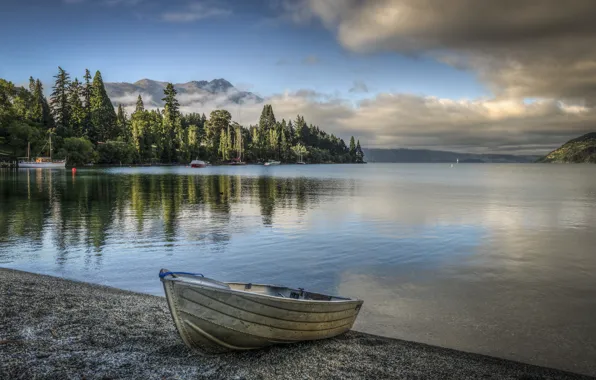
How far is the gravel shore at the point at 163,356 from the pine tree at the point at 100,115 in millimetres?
172511

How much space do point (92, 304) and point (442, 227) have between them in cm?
2673

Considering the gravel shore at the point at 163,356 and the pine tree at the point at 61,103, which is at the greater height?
the pine tree at the point at 61,103

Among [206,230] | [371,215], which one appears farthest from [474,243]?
[206,230]

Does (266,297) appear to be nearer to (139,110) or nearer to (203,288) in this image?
(203,288)

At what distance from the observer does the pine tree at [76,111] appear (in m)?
161

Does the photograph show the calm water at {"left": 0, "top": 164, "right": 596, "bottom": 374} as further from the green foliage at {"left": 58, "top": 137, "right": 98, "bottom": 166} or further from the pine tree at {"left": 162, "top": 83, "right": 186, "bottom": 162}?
the pine tree at {"left": 162, "top": 83, "right": 186, "bottom": 162}

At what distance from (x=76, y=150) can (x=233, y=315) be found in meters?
158

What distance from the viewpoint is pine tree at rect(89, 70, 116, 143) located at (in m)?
165

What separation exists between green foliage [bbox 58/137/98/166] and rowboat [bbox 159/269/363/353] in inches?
6094

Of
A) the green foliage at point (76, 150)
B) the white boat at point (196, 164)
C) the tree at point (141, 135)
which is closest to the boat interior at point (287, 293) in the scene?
the green foliage at point (76, 150)

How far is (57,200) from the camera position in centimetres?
4525

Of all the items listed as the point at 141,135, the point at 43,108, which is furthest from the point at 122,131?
the point at 43,108

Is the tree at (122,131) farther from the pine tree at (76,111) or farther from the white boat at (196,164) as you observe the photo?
the white boat at (196,164)

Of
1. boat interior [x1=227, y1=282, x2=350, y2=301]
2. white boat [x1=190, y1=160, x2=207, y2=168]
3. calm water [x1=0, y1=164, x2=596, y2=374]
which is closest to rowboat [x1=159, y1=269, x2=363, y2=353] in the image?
boat interior [x1=227, y1=282, x2=350, y2=301]
